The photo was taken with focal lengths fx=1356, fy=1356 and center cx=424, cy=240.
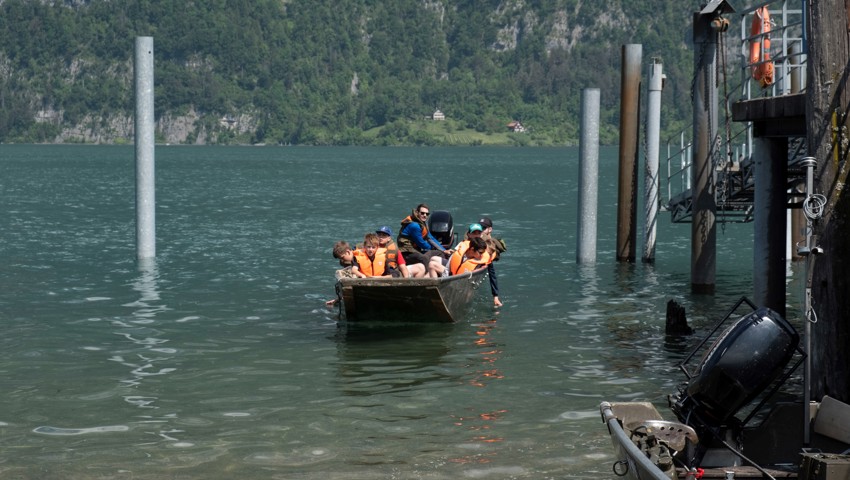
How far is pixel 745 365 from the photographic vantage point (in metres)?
10.7

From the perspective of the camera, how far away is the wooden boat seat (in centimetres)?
1025

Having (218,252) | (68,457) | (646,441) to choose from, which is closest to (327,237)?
(218,252)

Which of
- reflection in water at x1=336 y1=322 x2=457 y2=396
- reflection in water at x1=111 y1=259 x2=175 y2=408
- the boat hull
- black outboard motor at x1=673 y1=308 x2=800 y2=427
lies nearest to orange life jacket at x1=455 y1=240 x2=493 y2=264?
reflection in water at x1=336 y1=322 x2=457 y2=396

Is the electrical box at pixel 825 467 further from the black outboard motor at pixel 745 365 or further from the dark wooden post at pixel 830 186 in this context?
the dark wooden post at pixel 830 186

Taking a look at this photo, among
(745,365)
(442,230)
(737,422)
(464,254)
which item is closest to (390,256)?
(464,254)

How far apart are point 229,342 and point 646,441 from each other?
11369 mm

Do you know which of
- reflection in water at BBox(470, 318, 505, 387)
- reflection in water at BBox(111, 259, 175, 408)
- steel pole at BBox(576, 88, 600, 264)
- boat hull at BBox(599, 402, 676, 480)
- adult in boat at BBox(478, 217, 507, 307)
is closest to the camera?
boat hull at BBox(599, 402, 676, 480)

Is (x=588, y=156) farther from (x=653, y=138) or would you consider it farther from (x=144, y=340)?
(x=144, y=340)

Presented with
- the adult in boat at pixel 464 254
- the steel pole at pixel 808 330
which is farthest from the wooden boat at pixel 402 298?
the steel pole at pixel 808 330

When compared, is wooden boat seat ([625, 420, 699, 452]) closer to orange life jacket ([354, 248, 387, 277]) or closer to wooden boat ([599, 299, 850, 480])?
wooden boat ([599, 299, 850, 480])

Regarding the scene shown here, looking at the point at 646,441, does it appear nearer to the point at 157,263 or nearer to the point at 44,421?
the point at 44,421

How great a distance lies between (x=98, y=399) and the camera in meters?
16.2

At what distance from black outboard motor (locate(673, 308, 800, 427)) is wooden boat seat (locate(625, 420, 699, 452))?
434 mm

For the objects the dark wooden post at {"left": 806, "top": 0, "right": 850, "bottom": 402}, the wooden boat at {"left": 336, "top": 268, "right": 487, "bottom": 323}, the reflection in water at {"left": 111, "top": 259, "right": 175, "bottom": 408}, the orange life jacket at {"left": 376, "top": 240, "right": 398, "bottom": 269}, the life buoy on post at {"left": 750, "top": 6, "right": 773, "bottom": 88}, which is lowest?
the reflection in water at {"left": 111, "top": 259, "right": 175, "bottom": 408}
